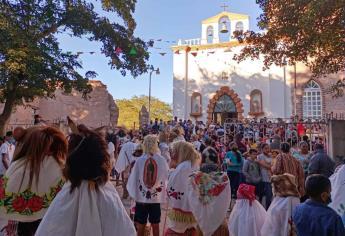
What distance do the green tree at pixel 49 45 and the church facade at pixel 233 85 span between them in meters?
13.1

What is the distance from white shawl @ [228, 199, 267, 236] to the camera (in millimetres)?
4512

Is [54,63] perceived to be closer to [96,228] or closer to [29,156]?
[29,156]

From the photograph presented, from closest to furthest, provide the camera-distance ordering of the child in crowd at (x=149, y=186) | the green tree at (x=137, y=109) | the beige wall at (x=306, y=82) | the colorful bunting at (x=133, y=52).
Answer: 1. the child in crowd at (x=149, y=186)
2. the colorful bunting at (x=133, y=52)
3. the beige wall at (x=306, y=82)
4. the green tree at (x=137, y=109)

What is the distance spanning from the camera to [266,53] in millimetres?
12734

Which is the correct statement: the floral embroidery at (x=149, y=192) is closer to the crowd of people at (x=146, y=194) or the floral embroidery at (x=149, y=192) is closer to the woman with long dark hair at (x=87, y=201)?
the crowd of people at (x=146, y=194)

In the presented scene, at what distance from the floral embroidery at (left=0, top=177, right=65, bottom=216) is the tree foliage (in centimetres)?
831

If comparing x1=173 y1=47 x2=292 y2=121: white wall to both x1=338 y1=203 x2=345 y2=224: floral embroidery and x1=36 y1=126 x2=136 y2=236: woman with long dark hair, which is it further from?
x1=36 y1=126 x2=136 y2=236: woman with long dark hair

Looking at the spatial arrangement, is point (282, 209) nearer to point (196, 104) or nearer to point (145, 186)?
point (145, 186)

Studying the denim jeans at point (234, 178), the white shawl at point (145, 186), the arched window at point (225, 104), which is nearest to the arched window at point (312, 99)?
the arched window at point (225, 104)

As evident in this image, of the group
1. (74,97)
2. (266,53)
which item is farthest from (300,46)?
(74,97)

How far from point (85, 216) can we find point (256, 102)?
26054 mm

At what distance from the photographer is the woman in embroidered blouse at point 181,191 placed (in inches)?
186

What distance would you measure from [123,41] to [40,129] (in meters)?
12.4

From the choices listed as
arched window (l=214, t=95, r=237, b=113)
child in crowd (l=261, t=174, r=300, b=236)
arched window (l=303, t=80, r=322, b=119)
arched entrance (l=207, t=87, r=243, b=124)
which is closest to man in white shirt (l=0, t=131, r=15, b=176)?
child in crowd (l=261, t=174, r=300, b=236)
